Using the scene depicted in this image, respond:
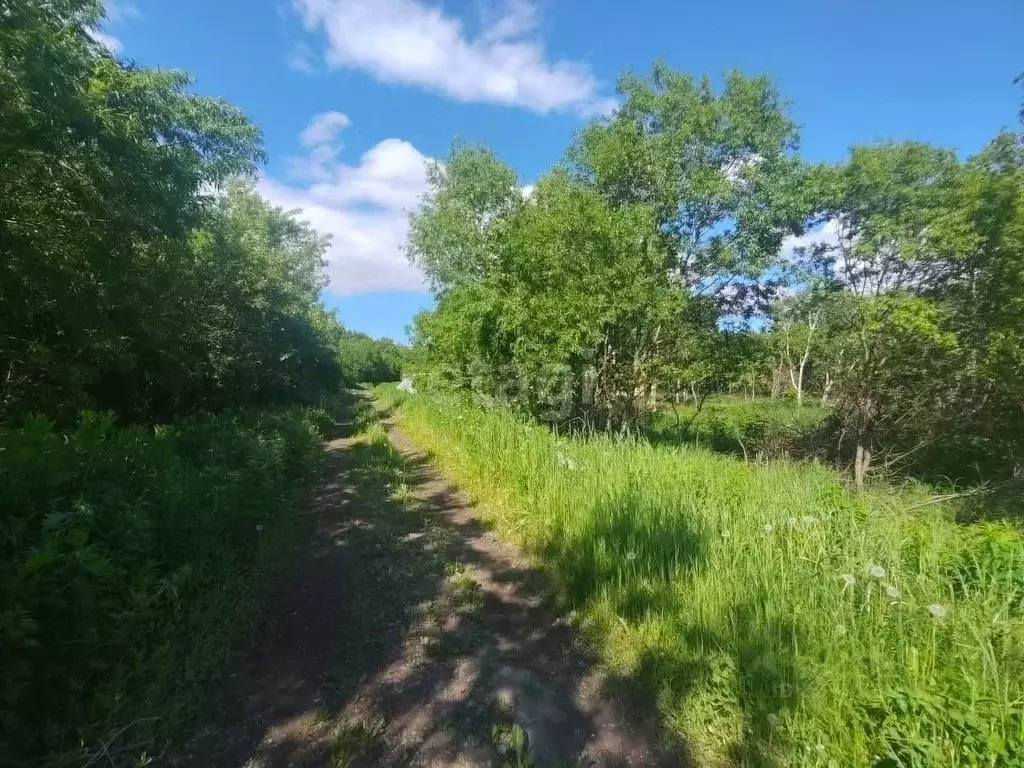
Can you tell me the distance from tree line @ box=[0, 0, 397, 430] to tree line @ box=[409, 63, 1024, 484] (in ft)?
19.1

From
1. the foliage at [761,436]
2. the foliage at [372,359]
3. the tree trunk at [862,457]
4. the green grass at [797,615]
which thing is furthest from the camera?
the foliage at [372,359]

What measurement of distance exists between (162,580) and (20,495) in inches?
34.9

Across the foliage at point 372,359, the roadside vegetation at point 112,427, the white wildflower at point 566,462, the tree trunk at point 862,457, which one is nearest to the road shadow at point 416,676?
the roadside vegetation at point 112,427

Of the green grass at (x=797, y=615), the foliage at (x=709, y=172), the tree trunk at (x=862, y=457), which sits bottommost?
the tree trunk at (x=862, y=457)

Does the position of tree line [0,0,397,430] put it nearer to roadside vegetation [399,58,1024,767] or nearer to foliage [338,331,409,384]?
roadside vegetation [399,58,1024,767]

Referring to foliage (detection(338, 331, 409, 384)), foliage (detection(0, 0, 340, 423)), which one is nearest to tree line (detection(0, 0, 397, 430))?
foliage (detection(0, 0, 340, 423))

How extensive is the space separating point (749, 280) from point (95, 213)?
14.1 meters

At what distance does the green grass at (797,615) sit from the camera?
206 centimetres

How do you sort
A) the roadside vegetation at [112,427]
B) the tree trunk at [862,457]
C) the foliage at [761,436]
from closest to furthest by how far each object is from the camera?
the roadside vegetation at [112,427], the tree trunk at [862,457], the foliage at [761,436]

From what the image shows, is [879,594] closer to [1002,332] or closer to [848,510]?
[848,510]

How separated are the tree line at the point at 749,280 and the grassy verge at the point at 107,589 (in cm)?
636

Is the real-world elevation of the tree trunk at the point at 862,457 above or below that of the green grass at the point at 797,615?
below

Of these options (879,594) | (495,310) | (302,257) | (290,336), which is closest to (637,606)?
(879,594)

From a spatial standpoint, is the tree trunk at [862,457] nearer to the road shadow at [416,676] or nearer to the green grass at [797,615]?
the green grass at [797,615]
